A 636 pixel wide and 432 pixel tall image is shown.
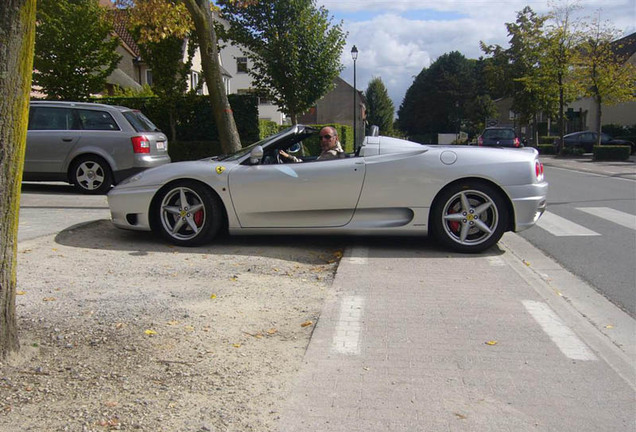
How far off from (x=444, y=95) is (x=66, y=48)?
74.5 metres

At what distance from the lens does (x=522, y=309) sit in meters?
4.47

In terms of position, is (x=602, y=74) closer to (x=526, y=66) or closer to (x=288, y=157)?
(x=526, y=66)

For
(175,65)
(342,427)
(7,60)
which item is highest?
(175,65)

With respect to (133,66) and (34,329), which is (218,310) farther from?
(133,66)

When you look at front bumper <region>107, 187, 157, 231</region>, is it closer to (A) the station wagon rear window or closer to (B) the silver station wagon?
(B) the silver station wagon

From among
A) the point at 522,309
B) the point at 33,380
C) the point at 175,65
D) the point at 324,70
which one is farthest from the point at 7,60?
the point at 324,70

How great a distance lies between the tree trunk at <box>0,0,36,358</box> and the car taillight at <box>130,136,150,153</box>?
8195mm

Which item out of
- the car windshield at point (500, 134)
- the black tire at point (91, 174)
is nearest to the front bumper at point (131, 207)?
the black tire at point (91, 174)

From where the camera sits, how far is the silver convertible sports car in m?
6.35

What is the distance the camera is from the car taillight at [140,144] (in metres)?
11.2

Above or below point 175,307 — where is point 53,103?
above

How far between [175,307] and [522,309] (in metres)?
2.47

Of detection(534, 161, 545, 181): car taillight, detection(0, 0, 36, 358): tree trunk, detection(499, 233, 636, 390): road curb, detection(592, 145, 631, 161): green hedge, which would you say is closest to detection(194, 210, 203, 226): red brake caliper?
detection(499, 233, 636, 390): road curb

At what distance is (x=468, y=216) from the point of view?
6.39 metres
